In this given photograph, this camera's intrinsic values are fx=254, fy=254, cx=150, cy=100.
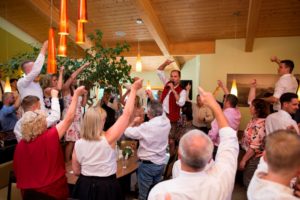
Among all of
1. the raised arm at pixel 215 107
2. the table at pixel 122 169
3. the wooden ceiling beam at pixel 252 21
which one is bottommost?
the table at pixel 122 169

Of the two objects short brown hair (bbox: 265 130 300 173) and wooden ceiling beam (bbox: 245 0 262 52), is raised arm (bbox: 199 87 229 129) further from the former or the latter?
wooden ceiling beam (bbox: 245 0 262 52)

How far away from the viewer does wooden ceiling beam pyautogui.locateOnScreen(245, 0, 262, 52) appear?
4692 millimetres

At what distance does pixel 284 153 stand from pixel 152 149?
189 cm

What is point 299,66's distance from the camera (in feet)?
21.4

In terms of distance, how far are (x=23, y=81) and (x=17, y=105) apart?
3.09ft

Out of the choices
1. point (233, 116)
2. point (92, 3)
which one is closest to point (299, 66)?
point (233, 116)

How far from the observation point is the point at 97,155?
78.3 inches

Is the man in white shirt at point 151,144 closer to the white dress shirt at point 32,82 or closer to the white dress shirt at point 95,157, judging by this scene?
the white dress shirt at point 95,157

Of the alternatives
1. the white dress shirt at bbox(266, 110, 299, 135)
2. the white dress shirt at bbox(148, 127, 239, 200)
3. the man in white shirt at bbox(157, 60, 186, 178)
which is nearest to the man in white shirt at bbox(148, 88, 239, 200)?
the white dress shirt at bbox(148, 127, 239, 200)

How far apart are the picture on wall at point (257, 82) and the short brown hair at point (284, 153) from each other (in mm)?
5990

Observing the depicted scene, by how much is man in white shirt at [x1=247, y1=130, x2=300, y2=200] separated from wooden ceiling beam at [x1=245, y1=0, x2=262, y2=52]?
13.7 ft

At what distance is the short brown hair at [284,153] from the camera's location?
109 cm

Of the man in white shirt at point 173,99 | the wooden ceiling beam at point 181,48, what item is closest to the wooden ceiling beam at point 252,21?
the wooden ceiling beam at point 181,48

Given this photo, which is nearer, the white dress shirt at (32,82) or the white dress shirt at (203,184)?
→ the white dress shirt at (203,184)
